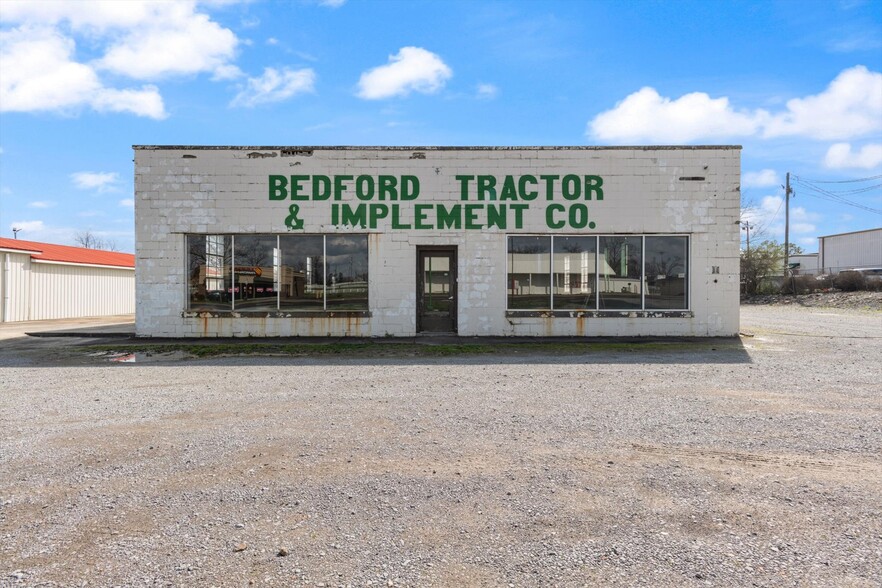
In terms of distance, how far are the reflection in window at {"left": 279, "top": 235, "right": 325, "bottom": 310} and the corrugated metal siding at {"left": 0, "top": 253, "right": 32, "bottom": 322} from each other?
13806 millimetres

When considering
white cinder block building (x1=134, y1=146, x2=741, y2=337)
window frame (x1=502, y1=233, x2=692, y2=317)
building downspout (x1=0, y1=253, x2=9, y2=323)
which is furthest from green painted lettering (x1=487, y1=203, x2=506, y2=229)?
building downspout (x1=0, y1=253, x2=9, y2=323)

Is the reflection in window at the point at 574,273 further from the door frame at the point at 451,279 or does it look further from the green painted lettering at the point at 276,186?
the green painted lettering at the point at 276,186

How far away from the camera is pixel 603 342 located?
1338 centimetres

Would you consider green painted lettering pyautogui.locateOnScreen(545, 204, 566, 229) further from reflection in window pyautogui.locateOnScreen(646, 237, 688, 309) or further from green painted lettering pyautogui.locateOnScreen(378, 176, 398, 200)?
green painted lettering pyautogui.locateOnScreen(378, 176, 398, 200)

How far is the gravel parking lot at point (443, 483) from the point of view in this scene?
10.2 feet

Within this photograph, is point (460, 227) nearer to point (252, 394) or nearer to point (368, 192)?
point (368, 192)

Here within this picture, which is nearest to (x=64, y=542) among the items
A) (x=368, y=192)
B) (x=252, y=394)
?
(x=252, y=394)

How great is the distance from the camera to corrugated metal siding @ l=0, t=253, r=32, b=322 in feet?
68.5

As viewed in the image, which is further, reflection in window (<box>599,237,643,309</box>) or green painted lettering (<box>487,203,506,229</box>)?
reflection in window (<box>599,237,643,309</box>)

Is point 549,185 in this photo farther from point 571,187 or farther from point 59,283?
point 59,283

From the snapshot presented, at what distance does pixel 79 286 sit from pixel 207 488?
2510 cm

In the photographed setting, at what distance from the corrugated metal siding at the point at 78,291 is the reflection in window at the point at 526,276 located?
771 inches

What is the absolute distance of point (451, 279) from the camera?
14.4m

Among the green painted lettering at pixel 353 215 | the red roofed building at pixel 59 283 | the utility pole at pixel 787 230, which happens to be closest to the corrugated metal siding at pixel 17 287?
the red roofed building at pixel 59 283
